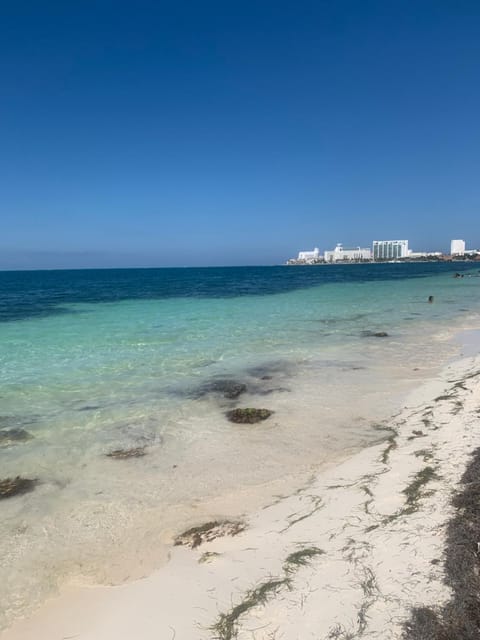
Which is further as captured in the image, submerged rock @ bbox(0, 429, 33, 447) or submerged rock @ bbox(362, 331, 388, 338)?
submerged rock @ bbox(362, 331, 388, 338)

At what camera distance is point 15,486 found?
571cm

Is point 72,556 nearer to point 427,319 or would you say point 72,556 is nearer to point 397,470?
point 397,470

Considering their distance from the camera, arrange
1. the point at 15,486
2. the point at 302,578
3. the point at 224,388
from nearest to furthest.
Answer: the point at 302,578, the point at 15,486, the point at 224,388

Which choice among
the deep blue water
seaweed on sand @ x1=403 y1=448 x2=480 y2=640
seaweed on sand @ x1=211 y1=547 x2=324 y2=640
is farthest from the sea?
the deep blue water

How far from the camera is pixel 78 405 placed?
9.21 m

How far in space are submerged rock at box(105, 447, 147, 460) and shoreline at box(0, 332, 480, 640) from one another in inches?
102

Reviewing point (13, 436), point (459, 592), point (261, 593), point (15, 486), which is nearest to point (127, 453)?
point (15, 486)

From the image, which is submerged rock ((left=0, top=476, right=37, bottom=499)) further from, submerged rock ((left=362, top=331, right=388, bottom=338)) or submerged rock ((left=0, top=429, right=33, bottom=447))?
submerged rock ((left=362, top=331, right=388, bottom=338))

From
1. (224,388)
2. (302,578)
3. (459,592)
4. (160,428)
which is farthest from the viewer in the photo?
(224,388)

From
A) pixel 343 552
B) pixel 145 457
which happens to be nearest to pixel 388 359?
pixel 145 457

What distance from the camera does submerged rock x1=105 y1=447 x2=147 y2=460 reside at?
6599 millimetres

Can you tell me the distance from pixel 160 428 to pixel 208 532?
11.5ft

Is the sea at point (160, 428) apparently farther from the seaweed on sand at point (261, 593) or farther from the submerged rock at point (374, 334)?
the seaweed on sand at point (261, 593)

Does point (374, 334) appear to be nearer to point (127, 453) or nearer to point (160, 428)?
point (160, 428)
